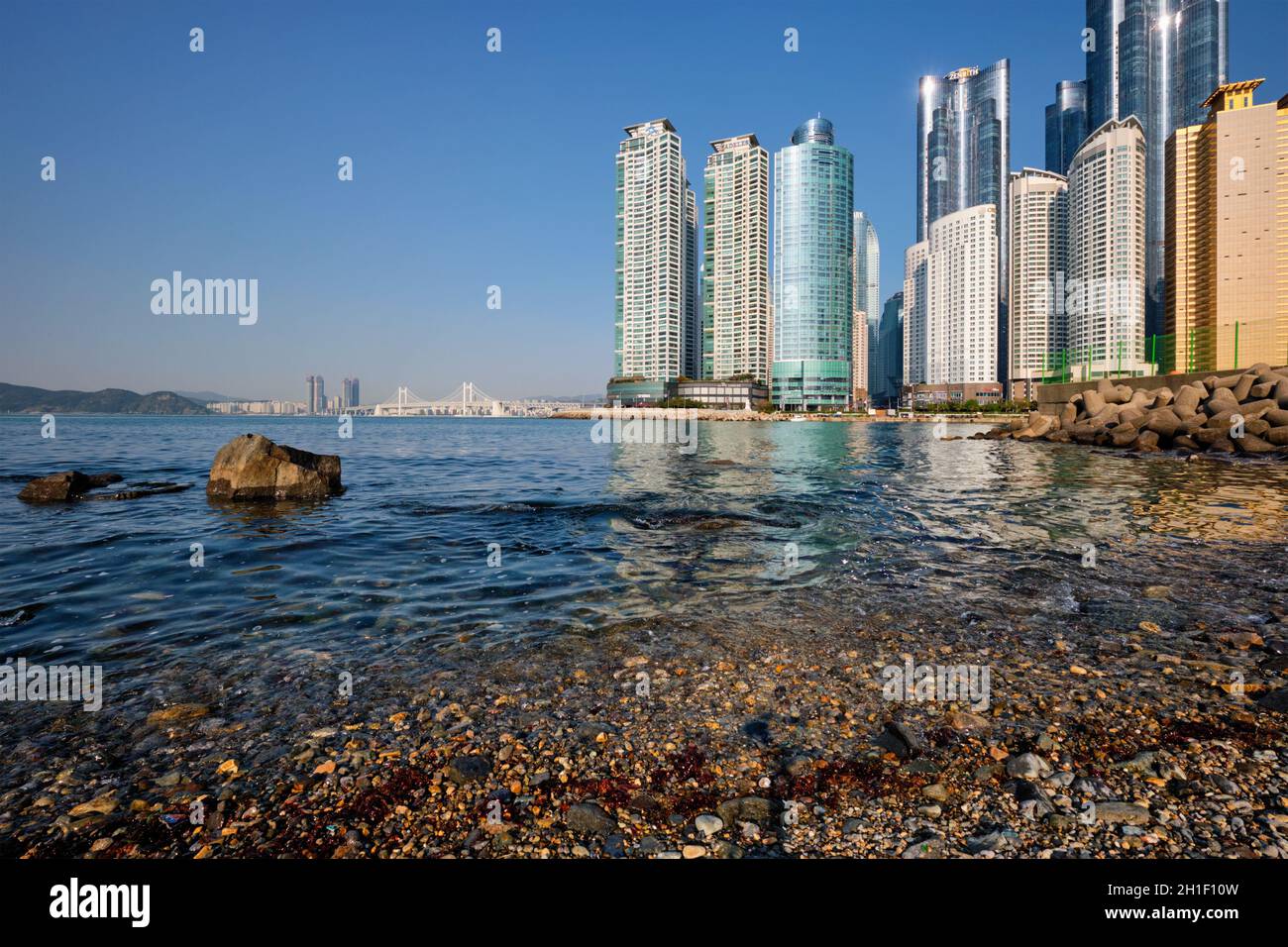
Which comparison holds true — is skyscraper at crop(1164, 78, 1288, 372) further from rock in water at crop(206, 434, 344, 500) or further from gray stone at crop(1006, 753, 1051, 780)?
rock in water at crop(206, 434, 344, 500)

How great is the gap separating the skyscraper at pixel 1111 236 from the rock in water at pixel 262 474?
199063 mm

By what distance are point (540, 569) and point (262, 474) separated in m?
15.0

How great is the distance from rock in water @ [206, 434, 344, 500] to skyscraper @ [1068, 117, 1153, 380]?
653ft

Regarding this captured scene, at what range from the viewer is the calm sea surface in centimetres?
768

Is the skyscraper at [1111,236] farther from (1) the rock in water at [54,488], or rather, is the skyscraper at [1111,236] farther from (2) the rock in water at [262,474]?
(1) the rock in water at [54,488]

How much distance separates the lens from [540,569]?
38.9ft

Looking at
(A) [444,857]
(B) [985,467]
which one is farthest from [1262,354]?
(A) [444,857]

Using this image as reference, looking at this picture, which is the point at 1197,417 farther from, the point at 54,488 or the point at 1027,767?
the point at 54,488

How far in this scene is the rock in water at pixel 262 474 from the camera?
70.0ft

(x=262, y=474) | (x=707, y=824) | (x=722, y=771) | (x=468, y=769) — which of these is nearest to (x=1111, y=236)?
(x=262, y=474)

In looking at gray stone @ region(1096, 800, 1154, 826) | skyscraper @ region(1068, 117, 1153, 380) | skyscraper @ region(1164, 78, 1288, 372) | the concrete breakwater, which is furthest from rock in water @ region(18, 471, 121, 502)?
skyscraper @ region(1068, 117, 1153, 380)

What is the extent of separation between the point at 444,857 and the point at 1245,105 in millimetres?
130462

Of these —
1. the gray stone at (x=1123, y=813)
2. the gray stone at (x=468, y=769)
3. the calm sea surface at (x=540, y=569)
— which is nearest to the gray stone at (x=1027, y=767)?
the gray stone at (x=1123, y=813)
